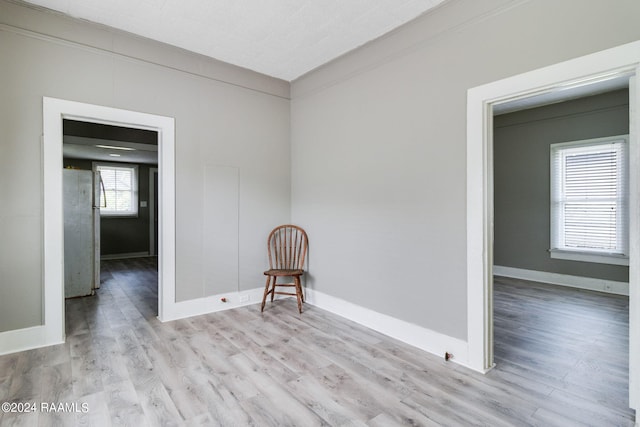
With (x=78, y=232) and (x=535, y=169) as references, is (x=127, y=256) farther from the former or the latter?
(x=535, y=169)

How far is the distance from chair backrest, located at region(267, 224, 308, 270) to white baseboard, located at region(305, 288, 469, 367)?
19.2 inches

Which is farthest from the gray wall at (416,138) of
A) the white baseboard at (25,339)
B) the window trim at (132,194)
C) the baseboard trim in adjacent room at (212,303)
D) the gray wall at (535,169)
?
the window trim at (132,194)

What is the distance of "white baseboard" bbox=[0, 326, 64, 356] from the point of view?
8.66 feet

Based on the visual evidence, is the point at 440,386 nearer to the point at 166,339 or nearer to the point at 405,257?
the point at 405,257

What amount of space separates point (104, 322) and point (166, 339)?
92cm

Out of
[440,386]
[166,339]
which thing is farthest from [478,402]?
[166,339]

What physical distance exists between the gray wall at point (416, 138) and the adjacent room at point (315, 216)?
0.02 m

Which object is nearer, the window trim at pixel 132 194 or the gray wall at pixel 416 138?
the gray wall at pixel 416 138

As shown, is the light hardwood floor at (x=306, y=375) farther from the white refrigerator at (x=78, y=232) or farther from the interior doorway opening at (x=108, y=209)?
the white refrigerator at (x=78, y=232)

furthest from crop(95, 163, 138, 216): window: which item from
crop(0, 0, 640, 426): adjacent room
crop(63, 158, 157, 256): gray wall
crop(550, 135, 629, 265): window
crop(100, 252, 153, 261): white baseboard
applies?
crop(550, 135, 629, 265): window

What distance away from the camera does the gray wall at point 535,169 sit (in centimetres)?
459

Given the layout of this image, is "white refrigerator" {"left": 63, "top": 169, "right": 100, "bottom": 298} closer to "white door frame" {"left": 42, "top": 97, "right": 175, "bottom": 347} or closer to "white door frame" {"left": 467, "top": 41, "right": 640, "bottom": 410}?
"white door frame" {"left": 42, "top": 97, "right": 175, "bottom": 347}

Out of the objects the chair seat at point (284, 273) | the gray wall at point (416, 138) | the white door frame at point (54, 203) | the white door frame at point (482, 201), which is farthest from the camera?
the chair seat at point (284, 273)

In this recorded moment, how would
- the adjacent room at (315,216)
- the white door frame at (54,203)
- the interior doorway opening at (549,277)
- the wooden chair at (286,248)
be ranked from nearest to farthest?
the adjacent room at (315,216) → the interior doorway opening at (549,277) → the white door frame at (54,203) → the wooden chair at (286,248)
